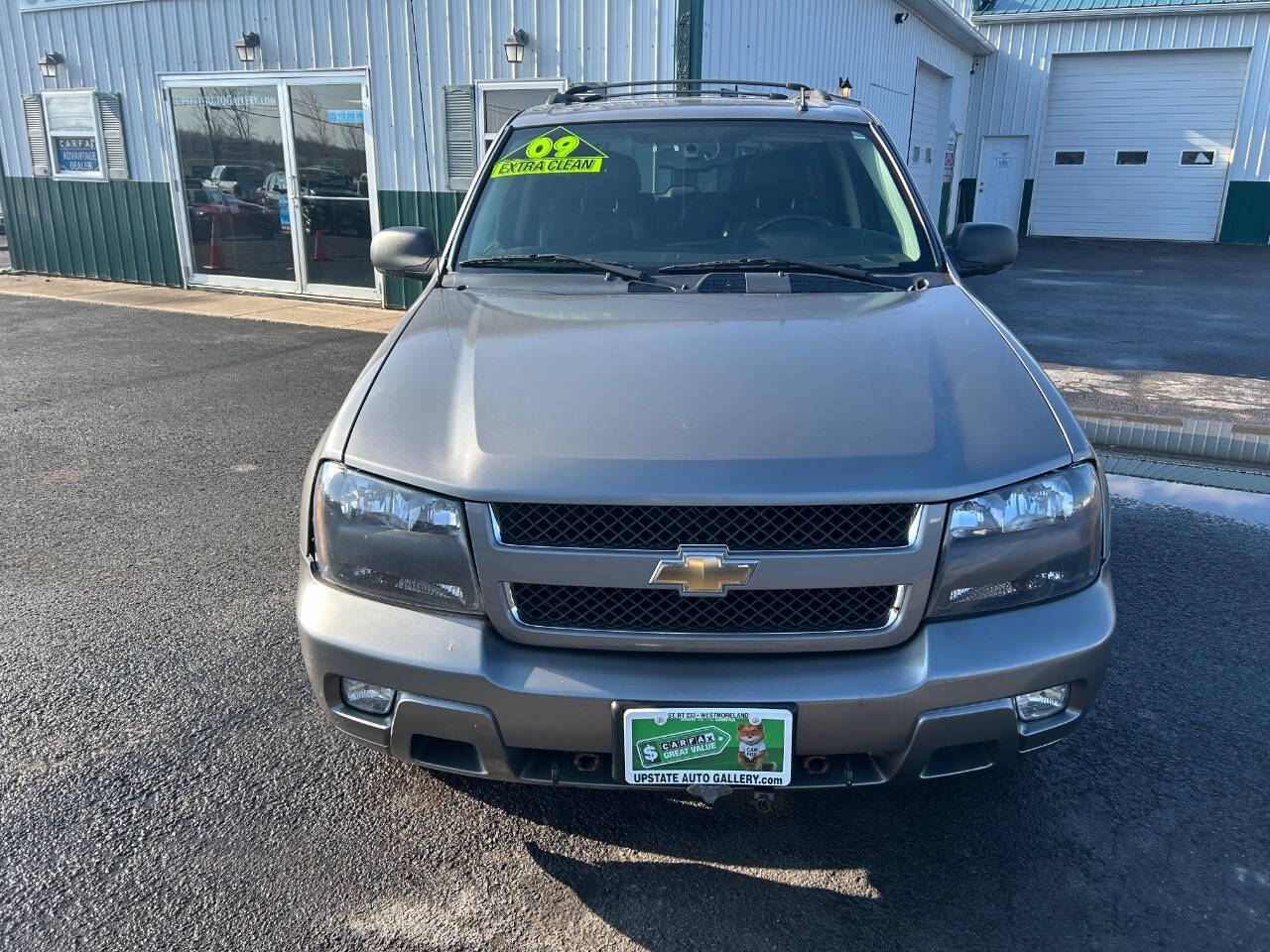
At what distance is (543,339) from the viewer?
2.64 m

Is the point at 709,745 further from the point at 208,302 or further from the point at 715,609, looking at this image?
the point at 208,302

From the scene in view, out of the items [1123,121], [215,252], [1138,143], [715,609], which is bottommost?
[215,252]

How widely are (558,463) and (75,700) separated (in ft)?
6.99

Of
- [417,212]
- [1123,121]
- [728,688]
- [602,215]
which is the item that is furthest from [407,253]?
[1123,121]

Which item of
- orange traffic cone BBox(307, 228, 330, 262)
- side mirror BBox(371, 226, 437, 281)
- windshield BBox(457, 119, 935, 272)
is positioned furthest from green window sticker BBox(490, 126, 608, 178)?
orange traffic cone BBox(307, 228, 330, 262)

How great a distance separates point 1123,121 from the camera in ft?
72.7

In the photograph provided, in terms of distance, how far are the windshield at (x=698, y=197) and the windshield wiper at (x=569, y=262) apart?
0.16 ft

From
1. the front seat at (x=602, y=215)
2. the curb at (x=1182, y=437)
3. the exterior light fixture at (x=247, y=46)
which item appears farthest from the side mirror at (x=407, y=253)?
the exterior light fixture at (x=247, y=46)

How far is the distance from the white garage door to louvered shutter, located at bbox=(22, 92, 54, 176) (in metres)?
21.0

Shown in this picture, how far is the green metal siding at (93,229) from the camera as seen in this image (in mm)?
12766

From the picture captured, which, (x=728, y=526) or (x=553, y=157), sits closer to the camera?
(x=728, y=526)

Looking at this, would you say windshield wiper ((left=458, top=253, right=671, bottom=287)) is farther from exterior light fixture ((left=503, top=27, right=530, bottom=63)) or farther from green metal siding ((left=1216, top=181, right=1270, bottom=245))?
green metal siding ((left=1216, top=181, right=1270, bottom=245))

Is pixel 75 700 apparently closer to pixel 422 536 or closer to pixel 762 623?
pixel 422 536

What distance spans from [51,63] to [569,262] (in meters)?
13.2
